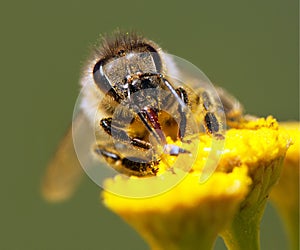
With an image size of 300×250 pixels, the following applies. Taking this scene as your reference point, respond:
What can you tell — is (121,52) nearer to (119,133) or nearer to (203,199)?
(119,133)

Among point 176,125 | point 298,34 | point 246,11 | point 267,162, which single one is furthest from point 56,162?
point 246,11

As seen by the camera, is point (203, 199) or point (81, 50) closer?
point (203, 199)

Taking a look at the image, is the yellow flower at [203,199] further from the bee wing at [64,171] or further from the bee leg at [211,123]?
the bee wing at [64,171]

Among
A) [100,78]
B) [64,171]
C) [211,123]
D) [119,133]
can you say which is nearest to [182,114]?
[211,123]

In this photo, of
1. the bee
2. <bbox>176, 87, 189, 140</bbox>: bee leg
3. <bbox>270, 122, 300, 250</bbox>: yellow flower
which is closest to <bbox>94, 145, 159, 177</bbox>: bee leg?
the bee

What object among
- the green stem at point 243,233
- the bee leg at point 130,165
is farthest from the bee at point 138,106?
the green stem at point 243,233

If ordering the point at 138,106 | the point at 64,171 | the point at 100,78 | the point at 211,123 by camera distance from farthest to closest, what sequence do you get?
the point at 64,171
the point at 100,78
the point at 211,123
the point at 138,106

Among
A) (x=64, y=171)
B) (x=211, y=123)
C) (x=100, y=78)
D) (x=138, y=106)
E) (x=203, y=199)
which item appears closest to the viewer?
(x=203, y=199)
